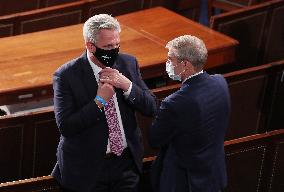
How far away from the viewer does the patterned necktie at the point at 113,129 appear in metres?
1.61

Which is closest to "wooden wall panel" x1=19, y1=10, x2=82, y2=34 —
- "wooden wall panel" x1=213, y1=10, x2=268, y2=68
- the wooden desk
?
the wooden desk

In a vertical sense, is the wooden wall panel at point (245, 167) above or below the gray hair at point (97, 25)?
below

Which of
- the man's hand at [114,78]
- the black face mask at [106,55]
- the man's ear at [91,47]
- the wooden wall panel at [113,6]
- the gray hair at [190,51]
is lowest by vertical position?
the wooden wall panel at [113,6]

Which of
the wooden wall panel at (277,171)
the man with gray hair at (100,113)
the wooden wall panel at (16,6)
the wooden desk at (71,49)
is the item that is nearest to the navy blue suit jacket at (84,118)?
the man with gray hair at (100,113)

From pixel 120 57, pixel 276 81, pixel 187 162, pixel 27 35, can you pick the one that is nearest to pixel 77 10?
pixel 27 35

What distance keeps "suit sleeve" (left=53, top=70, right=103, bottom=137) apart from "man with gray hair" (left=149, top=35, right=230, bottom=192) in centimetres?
14

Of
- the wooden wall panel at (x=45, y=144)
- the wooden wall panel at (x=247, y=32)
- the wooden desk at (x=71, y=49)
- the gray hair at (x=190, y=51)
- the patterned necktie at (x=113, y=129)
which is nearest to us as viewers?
the gray hair at (x=190, y=51)

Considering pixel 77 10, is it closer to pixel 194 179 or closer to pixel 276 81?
Result: pixel 276 81

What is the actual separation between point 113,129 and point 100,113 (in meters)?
0.08

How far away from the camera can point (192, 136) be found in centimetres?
153

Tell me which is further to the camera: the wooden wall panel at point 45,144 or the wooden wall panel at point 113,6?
the wooden wall panel at point 113,6

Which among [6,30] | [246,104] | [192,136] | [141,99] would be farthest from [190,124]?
[6,30]

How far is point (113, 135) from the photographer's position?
161 centimetres

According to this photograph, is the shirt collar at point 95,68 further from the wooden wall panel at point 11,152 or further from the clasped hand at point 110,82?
the wooden wall panel at point 11,152
